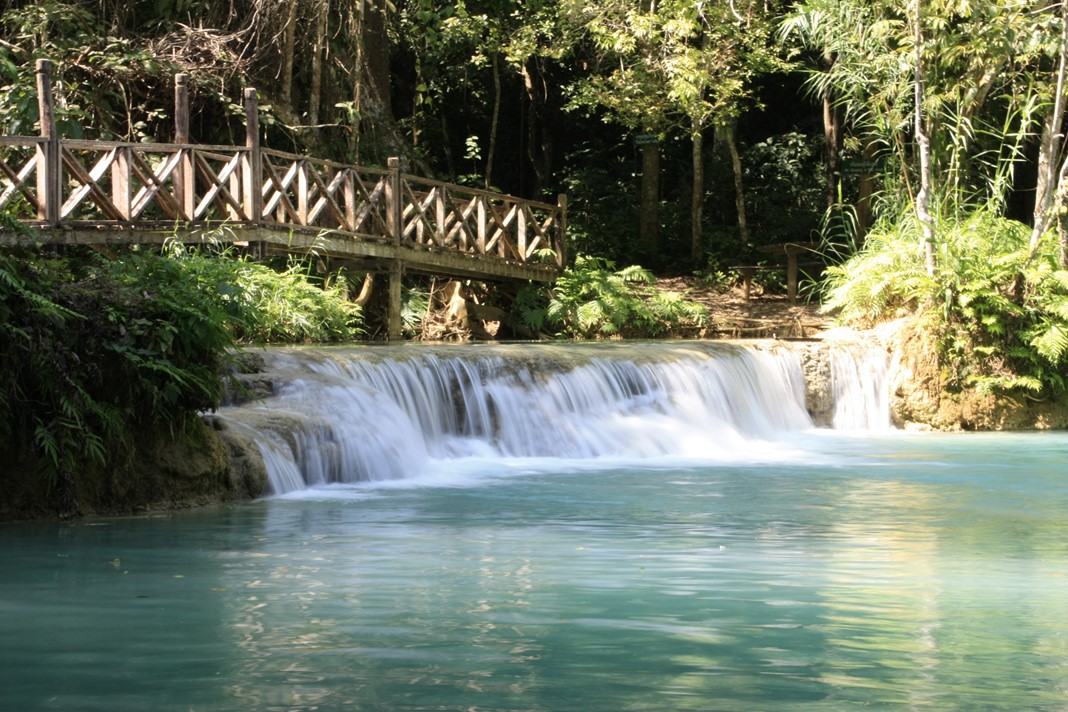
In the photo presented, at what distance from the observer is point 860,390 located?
49.9ft

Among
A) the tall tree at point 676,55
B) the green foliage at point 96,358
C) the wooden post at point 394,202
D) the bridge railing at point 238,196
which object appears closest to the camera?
the green foliage at point 96,358

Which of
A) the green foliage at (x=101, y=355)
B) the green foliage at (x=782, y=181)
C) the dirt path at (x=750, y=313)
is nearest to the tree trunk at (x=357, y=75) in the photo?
the dirt path at (x=750, y=313)

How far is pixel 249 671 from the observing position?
4.42 meters

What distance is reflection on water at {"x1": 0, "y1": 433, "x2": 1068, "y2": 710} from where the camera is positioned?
4.24m

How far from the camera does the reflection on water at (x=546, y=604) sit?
4238 millimetres

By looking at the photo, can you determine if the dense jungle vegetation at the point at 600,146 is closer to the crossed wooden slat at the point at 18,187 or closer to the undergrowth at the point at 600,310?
the undergrowth at the point at 600,310

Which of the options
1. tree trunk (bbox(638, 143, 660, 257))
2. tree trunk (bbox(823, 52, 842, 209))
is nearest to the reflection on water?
tree trunk (bbox(823, 52, 842, 209))

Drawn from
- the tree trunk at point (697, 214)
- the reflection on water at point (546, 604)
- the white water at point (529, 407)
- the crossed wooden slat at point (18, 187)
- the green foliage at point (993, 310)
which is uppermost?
the tree trunk at point (697, 214)

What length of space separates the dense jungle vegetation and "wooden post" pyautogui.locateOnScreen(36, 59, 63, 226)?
0.48 metres

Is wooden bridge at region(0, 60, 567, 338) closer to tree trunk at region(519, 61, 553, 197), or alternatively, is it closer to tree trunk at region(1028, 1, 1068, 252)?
tree trunk at region(519, 61, 553, 197)

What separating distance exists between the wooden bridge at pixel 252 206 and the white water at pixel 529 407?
3.36 meters

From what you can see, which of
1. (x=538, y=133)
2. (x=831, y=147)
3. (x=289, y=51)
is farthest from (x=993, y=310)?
(x=538, y=133)

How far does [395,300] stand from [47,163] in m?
4.79

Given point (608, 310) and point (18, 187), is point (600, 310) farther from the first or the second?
point (18, 187)
